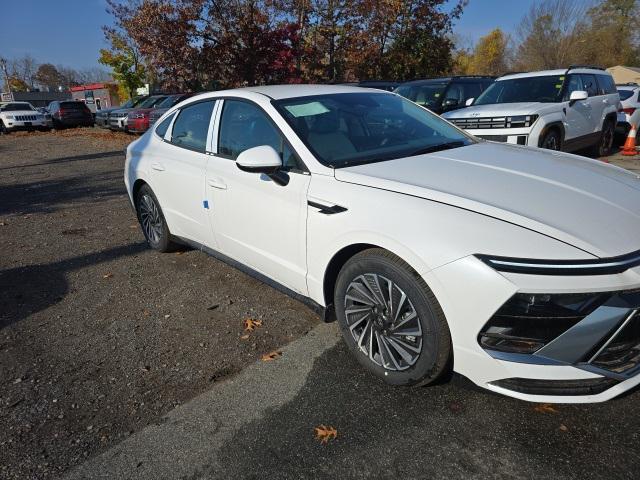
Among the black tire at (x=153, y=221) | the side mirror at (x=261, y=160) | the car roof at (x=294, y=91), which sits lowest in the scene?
the black tire at (x=153, y=221)

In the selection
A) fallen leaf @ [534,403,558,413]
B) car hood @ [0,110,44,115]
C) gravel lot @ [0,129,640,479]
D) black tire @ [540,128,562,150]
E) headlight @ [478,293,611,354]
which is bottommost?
gravel lot @ [0,129,640,479]

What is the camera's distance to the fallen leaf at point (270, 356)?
3115 millimetres

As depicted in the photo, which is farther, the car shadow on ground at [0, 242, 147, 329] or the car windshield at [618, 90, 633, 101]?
the car windshield at [618, 90, 633, 101]

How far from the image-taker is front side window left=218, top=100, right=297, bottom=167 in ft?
10.6

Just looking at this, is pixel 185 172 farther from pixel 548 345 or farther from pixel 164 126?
pixel 548 345

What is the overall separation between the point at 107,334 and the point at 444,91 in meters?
8.85

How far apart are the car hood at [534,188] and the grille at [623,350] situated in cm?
32

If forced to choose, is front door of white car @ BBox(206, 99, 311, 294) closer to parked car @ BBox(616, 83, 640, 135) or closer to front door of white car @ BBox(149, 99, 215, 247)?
front door of white car @ BBox(149, 99, 215, 247)

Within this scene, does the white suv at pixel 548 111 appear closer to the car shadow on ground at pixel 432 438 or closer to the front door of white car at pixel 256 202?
the front door of white car at pixel 256 202

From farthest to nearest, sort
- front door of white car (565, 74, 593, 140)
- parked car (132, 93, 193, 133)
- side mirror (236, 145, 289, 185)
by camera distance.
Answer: parked car (132, 93, 193, 133) < front door of white car (565, 74, 593, 140) < side mirror (236, 145, 289, 185)

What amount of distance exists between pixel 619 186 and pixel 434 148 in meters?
1.13

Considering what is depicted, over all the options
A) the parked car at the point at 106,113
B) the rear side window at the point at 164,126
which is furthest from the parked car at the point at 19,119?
the rear side window at the point at 164,126

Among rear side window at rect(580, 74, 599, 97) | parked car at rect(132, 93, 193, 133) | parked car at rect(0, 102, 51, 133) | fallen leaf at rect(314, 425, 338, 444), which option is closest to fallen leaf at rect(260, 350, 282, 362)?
fallen leaf at rect(314, 425, 338, 444)

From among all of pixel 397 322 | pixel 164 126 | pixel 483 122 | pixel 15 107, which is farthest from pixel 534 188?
pixel 15 107
